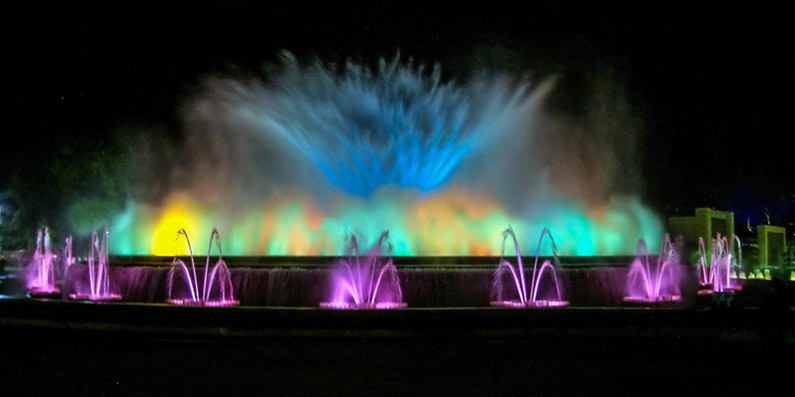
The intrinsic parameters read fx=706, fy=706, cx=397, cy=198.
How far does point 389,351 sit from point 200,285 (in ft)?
17.5

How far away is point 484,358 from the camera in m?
7.53

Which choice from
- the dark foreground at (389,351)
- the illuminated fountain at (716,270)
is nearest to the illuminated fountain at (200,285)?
the dark foreground at (389,351)

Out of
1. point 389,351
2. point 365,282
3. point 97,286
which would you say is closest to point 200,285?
point 97,286

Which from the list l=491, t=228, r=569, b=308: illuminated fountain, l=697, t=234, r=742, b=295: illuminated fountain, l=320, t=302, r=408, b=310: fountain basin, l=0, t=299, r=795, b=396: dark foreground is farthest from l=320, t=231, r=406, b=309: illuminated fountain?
l=697, t=234, r=742, b=295: illuminated fountain

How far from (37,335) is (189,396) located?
485cm

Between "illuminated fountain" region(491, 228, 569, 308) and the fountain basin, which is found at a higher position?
"illuminated fountain" region(491, 228, 569, 308)

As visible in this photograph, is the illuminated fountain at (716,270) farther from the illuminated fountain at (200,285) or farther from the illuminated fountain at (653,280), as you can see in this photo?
the illuminated fountain at (200,285)

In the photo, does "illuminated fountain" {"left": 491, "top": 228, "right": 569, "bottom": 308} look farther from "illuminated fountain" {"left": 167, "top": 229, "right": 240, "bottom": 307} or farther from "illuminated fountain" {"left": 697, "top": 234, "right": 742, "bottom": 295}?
"illuminated fountain" {"left": 697, "top": 234, "right": 742, "bottom": 295}

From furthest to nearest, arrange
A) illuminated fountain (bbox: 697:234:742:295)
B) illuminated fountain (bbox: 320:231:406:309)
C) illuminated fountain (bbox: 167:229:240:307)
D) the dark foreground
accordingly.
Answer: illuminated fountain (bbox: 697:234:742:295) < illuminated fountain (bbox: 167:229:240:307) < illuminated fountain (bbox: 320:231:406:309) < the dark foreground

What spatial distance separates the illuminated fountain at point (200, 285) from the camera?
1205 centimetres

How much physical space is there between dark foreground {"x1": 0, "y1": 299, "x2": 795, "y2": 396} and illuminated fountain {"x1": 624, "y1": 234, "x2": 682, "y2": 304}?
14.2 feet

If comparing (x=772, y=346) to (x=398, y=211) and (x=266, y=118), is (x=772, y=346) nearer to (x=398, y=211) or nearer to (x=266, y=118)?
(x=398, y=211)

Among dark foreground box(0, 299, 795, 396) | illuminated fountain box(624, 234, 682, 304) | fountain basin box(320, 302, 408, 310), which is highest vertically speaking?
illuminated fountain box(624, 234, 682, 304)

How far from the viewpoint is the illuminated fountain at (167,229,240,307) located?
12.1 metres
